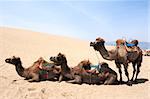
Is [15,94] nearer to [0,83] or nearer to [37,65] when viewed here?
[0,83]

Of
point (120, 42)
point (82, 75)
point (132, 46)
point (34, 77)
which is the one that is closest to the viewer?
point (82, 75)

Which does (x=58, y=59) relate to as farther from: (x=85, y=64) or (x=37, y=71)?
(x=85, y=64)

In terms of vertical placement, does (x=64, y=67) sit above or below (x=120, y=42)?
below

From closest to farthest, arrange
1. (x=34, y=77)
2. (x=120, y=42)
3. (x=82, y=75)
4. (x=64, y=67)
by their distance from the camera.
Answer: (x=82, y=75)
(x=34, y=77)
(x=64, y=67)
(x=120, y=42)

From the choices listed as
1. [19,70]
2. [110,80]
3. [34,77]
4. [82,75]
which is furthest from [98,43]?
[19,70]

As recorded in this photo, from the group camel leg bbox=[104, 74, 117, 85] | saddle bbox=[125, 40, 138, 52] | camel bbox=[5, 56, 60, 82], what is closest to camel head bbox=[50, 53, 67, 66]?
camel bbox=[5, 56, 60, 82]

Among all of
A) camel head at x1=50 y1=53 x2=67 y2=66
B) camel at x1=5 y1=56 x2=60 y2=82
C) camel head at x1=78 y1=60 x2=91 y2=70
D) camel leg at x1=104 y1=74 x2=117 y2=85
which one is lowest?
camel leg at x1=104 y1=74 x2=117 y2=85

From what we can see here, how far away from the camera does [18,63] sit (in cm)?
1279

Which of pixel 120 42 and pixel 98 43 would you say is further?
pixel 120 42

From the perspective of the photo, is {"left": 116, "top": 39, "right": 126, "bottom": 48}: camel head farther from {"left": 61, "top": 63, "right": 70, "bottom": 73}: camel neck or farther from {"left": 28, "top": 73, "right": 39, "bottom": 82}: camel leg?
{"left": 28, "top": 73, "right": 39, "bottom": 82}: camel leg

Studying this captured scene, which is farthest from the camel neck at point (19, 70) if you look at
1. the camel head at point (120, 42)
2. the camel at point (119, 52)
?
the camel head at point (120, 42)

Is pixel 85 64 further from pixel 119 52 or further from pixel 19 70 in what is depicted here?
pixel 19 70

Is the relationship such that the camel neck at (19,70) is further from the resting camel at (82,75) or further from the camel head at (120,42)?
the camel head at (120,42)

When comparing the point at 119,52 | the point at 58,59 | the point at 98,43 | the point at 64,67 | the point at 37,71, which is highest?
the point at 98,43
